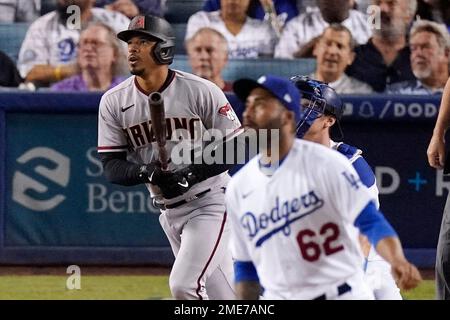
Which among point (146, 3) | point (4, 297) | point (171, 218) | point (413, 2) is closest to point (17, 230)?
point (4, 297)

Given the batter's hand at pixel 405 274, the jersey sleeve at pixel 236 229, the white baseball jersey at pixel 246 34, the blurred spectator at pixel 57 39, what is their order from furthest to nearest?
the white baseball jersey at pixel 246 34 → the blurred spectator at pixel 57 39 → the jersey sleeve at pixel 236 229 → the batter's hand at pixel 405 274

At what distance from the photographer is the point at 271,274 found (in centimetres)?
471

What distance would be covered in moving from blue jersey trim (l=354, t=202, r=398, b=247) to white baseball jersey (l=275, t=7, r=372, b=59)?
5.86m

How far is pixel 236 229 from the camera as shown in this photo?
16.0 feet

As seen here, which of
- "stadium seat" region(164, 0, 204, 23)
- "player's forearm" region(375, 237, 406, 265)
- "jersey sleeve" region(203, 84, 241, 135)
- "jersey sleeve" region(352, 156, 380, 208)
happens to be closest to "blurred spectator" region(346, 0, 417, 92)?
"stadium seat" region(164, 0, 204, 23)

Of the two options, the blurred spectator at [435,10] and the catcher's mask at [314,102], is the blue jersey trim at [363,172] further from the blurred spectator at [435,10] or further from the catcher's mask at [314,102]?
the blurred spectator at [435,10]

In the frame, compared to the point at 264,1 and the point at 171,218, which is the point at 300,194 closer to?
the point at 171,218

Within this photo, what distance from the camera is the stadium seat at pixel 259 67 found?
32.7ft

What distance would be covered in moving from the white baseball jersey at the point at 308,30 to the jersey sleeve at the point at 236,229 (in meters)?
5.53

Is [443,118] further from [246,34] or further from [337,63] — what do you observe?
[246,34]
